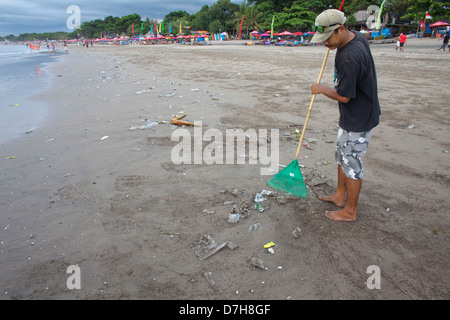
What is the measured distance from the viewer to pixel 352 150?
2.26 meters

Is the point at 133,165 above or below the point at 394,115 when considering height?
below

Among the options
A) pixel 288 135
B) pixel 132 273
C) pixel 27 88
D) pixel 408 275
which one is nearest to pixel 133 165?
pixel 132 273

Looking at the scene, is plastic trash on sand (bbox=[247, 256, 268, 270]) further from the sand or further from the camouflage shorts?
the camouflage shorts

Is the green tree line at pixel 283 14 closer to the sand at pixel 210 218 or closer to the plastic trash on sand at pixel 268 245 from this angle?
the sand at pixel 210 218

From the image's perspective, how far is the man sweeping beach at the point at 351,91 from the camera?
196 cm

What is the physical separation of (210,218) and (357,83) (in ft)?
5.61

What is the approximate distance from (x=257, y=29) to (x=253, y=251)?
2040 inches

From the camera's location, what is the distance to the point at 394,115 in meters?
5.25

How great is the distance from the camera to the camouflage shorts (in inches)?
87.0

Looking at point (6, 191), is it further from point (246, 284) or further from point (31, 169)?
point (246, 284)

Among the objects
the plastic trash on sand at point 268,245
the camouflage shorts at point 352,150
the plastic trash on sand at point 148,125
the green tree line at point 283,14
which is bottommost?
the plastic trash on sand at point 268,245

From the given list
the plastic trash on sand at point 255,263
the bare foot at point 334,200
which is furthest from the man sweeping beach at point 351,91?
the plastic trash on sand at point 255,263

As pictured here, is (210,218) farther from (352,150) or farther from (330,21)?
(330,21)

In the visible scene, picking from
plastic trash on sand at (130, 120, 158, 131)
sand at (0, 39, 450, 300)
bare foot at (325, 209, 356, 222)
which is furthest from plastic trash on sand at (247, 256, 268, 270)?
plastic trash on sand at (130, 120, 158, 131)
